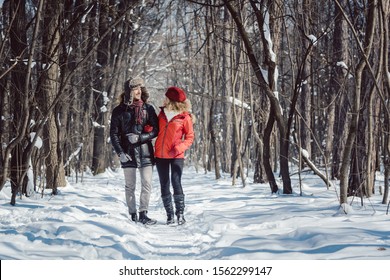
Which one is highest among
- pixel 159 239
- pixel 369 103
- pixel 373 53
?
pixel 373 53

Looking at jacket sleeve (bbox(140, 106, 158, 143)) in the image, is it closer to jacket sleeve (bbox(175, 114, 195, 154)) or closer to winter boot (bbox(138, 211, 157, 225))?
jacket sleeve (bbox(175, 114, 195, 154))

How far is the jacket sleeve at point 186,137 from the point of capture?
5.45m

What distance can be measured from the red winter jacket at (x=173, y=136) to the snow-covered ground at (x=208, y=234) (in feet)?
2.99

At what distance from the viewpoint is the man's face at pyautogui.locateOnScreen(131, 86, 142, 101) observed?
17.5 ft

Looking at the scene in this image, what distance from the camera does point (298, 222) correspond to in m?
4.61

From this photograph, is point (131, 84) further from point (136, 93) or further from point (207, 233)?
point (207, 233)

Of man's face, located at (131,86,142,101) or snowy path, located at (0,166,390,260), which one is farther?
man's face, located at (131,86,142,101)

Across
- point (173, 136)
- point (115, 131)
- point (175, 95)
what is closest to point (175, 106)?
point (175, 95)

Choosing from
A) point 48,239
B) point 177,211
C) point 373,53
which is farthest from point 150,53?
point 48,239

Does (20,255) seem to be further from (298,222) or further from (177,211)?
(298,222)

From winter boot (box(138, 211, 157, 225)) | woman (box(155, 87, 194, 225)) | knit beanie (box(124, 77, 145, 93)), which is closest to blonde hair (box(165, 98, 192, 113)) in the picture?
woman (box(155, 87, 194, 225))

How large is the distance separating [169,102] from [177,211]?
1.39 m

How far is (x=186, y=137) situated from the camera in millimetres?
5562
